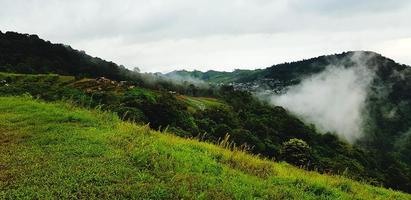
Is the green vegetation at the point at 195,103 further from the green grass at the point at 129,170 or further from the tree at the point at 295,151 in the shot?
the green grass at the point at 129,170

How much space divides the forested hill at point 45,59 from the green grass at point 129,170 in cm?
12368

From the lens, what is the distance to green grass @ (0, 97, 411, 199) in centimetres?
1138

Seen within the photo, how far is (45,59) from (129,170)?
149 metres

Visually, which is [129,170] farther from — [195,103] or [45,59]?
[45,59]

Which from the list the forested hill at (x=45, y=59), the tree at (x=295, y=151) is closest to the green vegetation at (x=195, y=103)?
the forested hill at (x=45, y=59)

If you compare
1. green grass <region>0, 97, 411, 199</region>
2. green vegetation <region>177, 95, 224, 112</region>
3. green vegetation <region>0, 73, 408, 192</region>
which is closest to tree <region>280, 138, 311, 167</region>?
green vegetation <region>0, 73, 408, 192</region>

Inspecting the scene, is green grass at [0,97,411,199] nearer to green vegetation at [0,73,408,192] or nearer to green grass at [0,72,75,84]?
green vegetation at [0,73,408,192]

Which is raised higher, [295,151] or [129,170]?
[129,170]

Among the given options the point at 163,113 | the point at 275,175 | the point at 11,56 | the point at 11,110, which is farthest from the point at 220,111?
the point at 275,175

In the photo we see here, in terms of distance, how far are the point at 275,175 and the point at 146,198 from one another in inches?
222

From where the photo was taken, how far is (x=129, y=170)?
1286cm

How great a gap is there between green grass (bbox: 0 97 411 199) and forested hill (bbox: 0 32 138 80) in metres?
124

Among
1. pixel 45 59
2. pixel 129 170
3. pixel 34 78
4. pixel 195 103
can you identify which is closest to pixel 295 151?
pixel 129 170

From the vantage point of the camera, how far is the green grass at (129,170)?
11383 mm
